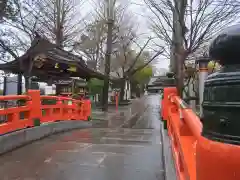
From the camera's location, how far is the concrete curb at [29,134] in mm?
6066

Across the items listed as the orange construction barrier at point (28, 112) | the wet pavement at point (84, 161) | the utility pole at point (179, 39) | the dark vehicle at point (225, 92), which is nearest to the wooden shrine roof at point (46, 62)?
the orange construction barrier at point (28, 112)

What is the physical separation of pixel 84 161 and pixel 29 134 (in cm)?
224

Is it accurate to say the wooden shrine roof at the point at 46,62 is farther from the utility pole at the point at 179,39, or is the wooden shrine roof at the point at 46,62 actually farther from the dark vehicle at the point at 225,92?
the dark vehicle at the point at 225,92

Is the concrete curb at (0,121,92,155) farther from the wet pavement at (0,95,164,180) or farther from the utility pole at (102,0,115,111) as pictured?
the utility pole at (102,0,115,111)

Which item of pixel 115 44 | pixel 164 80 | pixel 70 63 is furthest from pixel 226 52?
pixel 115 44

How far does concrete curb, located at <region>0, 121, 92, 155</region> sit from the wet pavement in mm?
159

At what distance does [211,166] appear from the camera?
105 centimetres

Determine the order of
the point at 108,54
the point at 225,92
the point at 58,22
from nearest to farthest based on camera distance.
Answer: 1. the point at 225,92
2. the point at 108,54
3. the point at 58,22

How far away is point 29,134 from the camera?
7.11m

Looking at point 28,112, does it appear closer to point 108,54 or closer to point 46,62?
point 46,62

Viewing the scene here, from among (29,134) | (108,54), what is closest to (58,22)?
(108,54)

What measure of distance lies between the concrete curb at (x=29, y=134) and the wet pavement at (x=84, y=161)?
159mm

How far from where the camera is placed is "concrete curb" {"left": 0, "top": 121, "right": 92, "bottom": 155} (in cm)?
607

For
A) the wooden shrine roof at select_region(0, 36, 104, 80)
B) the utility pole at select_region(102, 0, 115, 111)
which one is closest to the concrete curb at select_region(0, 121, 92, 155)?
the wooden shrine roof at select_region(0, 36, 104, 80)
